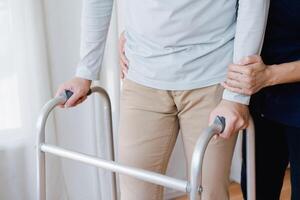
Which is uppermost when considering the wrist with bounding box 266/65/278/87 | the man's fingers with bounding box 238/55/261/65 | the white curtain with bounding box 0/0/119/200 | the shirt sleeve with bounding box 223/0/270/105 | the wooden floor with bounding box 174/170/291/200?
the shirt sleeve with bounding box 223/0/270/105

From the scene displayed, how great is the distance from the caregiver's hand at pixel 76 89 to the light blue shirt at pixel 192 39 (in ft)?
0.56

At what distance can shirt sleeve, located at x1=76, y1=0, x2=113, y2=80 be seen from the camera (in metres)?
1.26

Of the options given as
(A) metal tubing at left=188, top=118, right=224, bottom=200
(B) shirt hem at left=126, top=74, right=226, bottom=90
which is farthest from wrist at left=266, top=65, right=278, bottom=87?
(A) metal tubing at left=188, top=118, right=224, bottom=200

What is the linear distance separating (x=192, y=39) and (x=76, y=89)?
0.35 meters

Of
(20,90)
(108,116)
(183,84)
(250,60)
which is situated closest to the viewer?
(250,60)

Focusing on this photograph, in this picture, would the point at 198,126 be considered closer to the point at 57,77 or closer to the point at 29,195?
the point at 57,77

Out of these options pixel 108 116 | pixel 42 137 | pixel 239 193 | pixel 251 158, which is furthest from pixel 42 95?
pixel 239 193

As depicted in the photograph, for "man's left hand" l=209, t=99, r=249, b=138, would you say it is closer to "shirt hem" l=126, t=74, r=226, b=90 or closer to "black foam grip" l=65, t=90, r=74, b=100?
"shirt hem" l=126, t=74, r=226, b=90

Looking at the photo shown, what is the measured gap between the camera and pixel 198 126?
1.12m

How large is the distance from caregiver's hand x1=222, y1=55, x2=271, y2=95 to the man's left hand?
0.03 m

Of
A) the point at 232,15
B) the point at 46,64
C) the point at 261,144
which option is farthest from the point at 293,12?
the point at 46,64

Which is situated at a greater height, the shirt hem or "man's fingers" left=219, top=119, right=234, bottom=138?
the shirt hem

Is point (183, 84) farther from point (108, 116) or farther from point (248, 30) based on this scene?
point (108, 116)

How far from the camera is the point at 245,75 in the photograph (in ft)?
3.20
